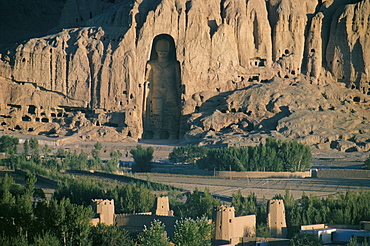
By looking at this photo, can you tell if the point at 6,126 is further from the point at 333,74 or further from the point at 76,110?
the point at 333,74

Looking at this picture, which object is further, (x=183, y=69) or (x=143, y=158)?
(x=183, y=69)

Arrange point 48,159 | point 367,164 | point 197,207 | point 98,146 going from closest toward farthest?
point 197,207
point 367,164
point 48,159
point 98,146

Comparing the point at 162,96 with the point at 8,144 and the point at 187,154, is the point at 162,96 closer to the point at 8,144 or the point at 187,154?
the point at 187,154

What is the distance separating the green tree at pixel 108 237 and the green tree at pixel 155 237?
0.57m

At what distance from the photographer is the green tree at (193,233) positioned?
1268 inches

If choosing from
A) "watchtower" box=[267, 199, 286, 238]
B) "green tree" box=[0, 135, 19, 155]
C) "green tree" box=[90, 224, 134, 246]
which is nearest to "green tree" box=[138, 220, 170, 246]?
"green tree" box=[90, 224, 134, 246]

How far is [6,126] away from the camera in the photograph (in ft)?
229

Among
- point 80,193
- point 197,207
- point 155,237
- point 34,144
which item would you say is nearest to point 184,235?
point 155,237

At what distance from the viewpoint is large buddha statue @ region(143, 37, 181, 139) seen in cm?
7062

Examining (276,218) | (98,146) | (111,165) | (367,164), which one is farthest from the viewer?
(98,146)

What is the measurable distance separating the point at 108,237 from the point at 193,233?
2662 millimetres

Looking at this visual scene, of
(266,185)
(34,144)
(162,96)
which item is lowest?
(266,185)

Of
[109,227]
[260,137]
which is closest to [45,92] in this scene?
[260,137]

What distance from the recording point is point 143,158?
61094mm
